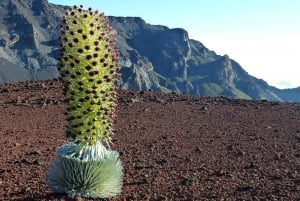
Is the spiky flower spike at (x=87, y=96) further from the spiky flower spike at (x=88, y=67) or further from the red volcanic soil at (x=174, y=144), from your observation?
the red volcanic soil at (x=174, y=144)

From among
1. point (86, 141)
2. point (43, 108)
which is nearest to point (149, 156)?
point (86, 141)

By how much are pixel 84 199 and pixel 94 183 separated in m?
0.42

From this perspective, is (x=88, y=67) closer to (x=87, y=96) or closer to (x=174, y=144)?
(x=87, y=96)

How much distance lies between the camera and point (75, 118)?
25.3 feet

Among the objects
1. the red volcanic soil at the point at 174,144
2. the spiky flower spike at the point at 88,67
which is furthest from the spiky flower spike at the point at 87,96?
the red volcanic soil at the point at 174,144

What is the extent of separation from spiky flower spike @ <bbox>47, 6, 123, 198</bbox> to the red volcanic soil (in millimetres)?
530

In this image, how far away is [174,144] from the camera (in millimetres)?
14805

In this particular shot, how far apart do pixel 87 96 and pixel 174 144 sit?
762 centimetres

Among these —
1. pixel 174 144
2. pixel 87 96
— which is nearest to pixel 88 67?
pixel 87 96

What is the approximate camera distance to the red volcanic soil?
33.1ft

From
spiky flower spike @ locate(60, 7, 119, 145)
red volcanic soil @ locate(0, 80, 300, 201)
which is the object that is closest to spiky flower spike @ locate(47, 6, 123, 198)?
spiky flower spike @ locate(60, 7, 119, 145)

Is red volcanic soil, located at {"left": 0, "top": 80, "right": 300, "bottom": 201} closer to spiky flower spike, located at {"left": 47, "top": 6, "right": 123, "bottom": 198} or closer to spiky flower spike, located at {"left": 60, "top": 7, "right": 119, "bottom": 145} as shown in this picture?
spiky flower spike, located at {"left": 47, "top": 6, "right": 123, "bottom": 198}

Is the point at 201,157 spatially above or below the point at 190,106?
below

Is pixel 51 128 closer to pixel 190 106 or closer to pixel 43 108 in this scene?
pixel 43 108
